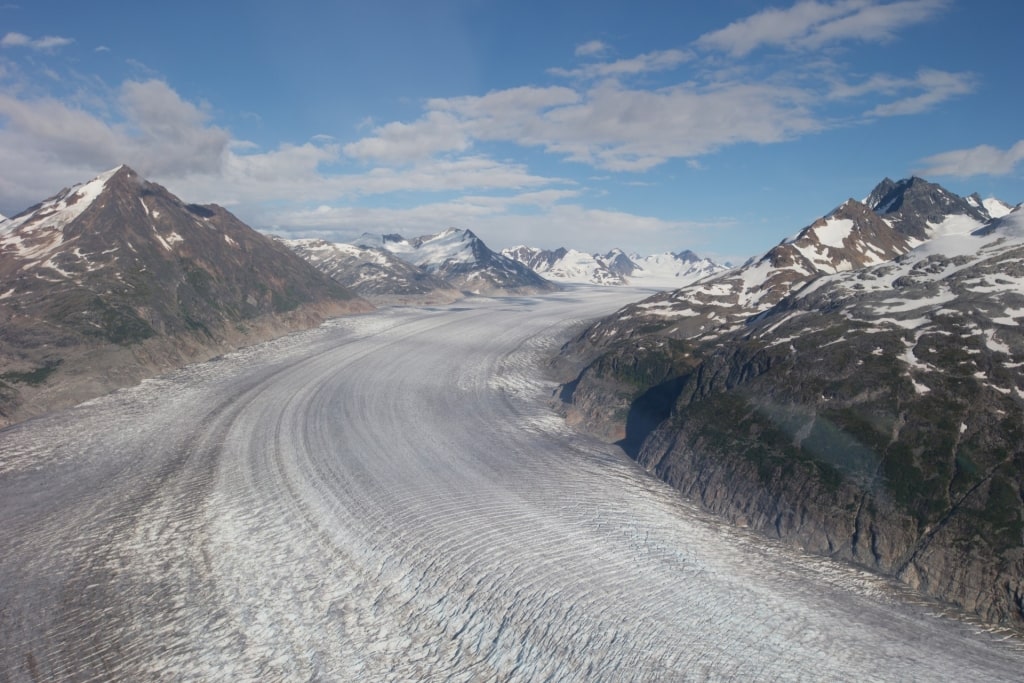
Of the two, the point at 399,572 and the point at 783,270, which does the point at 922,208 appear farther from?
the point at 399,572

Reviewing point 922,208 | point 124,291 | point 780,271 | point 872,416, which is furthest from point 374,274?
point 872,416

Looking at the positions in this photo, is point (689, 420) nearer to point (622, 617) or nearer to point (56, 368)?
point (622, 617)

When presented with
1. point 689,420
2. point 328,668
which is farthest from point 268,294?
point 328,668

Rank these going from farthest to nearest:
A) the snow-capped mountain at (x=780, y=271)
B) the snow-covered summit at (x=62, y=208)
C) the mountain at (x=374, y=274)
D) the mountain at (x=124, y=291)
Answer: the mountain at (x=374, y=274)
the snow-covered summit at (x=62, y=208)
the snow-capped mountain at (x=780, y=271)
the mountain at (x=124, y=291)

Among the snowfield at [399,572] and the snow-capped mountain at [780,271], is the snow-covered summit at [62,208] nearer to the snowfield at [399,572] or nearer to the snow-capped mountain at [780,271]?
the snowfield at [399,572]

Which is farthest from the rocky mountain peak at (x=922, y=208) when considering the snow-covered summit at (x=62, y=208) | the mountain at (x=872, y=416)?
the snow-covered summit at (x=62, y=208)
